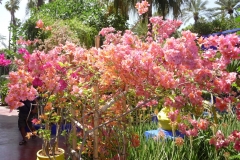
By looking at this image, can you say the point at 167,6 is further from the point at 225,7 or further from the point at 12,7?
the point at 12,7

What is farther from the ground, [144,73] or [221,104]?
[144,73]

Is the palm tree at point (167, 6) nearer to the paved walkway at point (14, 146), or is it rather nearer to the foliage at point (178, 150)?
the paved walkway at point (14, 146)

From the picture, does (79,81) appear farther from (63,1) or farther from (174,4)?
(174,4)

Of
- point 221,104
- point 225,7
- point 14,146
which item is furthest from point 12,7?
point 221,104

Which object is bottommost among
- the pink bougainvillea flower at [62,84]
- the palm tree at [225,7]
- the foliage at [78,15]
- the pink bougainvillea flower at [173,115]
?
the pink bougainvillea flower at [173,115]

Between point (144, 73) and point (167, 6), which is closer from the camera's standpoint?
point (144, 73)

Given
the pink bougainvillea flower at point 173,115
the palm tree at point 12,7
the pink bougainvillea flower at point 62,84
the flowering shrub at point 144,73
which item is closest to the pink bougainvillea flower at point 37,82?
the flowering shrub at point 144,73

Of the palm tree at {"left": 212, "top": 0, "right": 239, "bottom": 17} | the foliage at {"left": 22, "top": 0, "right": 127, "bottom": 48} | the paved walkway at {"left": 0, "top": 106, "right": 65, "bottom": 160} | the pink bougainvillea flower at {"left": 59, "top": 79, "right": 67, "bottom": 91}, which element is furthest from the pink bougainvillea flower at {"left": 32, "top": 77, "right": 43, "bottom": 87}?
the palm tree at {"left": 212, "top": 0, "right": 239, "bottom": 17}

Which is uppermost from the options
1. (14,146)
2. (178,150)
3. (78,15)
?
(78,15)

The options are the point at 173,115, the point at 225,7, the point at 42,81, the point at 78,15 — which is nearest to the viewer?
the point at 42,81

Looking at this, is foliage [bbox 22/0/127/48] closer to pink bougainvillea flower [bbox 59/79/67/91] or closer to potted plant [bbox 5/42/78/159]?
potted plant [bbox 5/42/78/159]

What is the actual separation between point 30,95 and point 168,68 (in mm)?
1139

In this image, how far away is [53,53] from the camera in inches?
120

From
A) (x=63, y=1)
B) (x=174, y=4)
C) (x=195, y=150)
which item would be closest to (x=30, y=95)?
(x=195, y=150)
